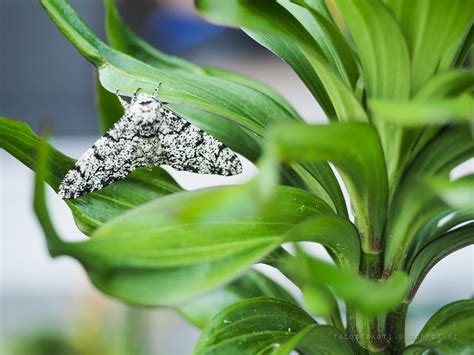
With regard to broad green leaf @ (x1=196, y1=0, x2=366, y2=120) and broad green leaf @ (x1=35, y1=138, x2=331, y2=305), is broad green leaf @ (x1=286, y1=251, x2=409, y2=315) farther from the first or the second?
broad green leaf @ (x1=196, y1=0, x2=366, y2=120)

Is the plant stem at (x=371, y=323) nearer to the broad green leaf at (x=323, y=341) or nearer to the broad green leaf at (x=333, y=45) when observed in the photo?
the broad green leaf at (x=323, y=341)

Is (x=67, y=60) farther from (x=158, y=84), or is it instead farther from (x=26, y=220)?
(x=158, y=84)

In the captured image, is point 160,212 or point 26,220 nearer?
point 160,212

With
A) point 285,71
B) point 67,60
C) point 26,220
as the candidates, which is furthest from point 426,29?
point 285,71

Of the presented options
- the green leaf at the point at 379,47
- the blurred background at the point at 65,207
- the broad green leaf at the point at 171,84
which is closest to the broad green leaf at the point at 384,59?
the green leaf at the point at 379,47

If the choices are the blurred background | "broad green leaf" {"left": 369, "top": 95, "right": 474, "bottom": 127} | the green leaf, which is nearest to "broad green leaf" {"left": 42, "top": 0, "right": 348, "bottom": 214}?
the green leaf

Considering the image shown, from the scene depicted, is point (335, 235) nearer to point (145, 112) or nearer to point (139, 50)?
point (145, 112)

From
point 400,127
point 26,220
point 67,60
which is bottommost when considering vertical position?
point 400,127
